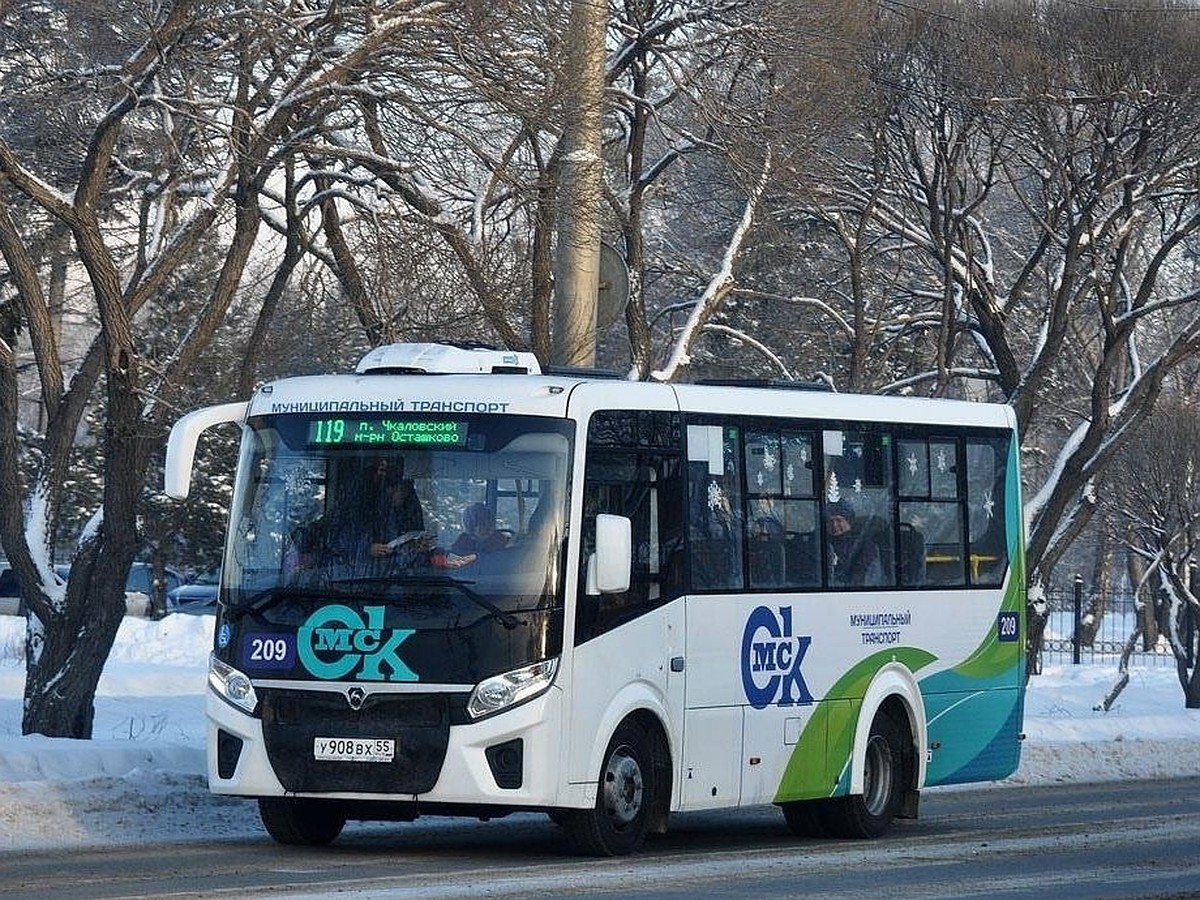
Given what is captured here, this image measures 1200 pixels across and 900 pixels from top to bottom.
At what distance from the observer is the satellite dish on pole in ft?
61.6

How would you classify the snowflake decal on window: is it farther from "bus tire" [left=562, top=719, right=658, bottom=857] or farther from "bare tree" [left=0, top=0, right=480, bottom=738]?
"bare tree" [left=0, top=0, right=480, bottom=738]

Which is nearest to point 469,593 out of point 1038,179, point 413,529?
point 413,529

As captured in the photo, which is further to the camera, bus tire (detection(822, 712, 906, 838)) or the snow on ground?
bus tire (detection(822, 712, 906, 838))

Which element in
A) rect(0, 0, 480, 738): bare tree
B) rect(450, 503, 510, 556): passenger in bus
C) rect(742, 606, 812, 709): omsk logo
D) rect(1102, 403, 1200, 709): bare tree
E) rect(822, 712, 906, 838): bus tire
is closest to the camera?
rect(450, 503, 510, 556): passenger in bus

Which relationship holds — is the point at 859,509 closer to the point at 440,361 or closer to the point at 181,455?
the point at 440,361


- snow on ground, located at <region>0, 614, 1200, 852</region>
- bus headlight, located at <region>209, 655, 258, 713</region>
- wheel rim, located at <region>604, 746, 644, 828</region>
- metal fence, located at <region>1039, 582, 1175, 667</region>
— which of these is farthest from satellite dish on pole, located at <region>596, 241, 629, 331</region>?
metal fence, located at <region>1039, 582, 1175, 667</region>

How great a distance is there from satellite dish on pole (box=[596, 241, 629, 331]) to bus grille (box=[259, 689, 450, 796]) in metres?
7.32

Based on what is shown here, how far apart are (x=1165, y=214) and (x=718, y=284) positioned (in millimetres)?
8056

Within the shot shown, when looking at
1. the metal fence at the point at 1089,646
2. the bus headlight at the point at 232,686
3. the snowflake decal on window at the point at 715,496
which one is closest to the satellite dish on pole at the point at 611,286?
the snowflake decal on window at the point at 715,496

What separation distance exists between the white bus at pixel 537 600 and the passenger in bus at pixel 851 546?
22 mm

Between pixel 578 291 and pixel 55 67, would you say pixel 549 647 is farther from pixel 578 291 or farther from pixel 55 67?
pixel 55 67

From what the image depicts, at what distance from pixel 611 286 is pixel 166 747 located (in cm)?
654

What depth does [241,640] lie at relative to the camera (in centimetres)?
1211

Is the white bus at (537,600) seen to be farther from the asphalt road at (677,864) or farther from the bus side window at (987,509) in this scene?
the bus side window at (987,509)
